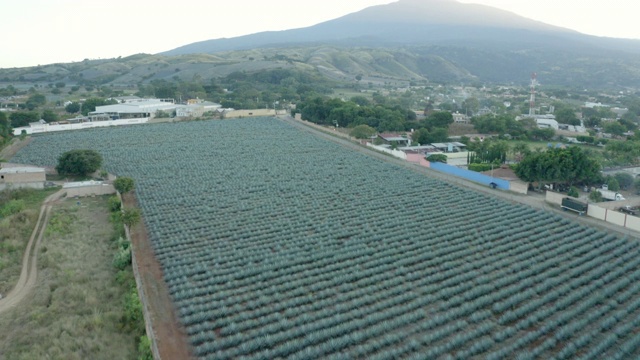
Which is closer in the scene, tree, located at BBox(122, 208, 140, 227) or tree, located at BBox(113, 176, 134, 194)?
tree, located at BBox(122, 208, 140, 227)

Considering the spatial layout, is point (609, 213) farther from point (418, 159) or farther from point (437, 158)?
point (418, 159)

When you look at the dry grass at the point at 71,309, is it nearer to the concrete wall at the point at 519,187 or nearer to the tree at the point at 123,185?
the tree at the point at 123,185

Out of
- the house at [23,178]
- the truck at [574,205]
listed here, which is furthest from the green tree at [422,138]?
the house at [23,178]

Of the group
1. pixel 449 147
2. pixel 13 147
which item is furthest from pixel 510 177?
pixel 13 147

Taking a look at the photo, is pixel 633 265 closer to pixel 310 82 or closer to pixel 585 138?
pixel 585 138

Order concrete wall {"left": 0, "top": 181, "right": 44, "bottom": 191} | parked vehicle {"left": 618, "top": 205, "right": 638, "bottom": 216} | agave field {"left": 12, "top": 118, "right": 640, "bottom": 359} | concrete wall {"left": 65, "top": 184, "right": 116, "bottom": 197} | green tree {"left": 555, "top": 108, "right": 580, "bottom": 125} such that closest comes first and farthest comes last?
1. agave field {"left": 12, "top": 118, "right": 640, "bottom": 359}
2. parked vehicle {"left": 618, "top": 205, "right": 638, "bottom": 216}
3. concrete wall {"left": 65, "top": 184, "right": 116, "bottom": 197}
4. concrete wall {"left": 0, "top": 181, "right": 44, "bottom": 191}
5. green tree {"left": 555, "top": 108, "right": 580, "bottom": 125}

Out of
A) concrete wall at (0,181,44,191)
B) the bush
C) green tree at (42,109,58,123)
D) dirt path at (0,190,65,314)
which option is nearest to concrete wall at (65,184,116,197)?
dirt path at (0,190,65,314)

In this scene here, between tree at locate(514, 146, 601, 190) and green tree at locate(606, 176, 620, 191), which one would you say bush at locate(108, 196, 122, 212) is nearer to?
tree at locate(514, 146, 601, 190)

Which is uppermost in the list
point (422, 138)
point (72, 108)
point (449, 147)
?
point (72, 108)
